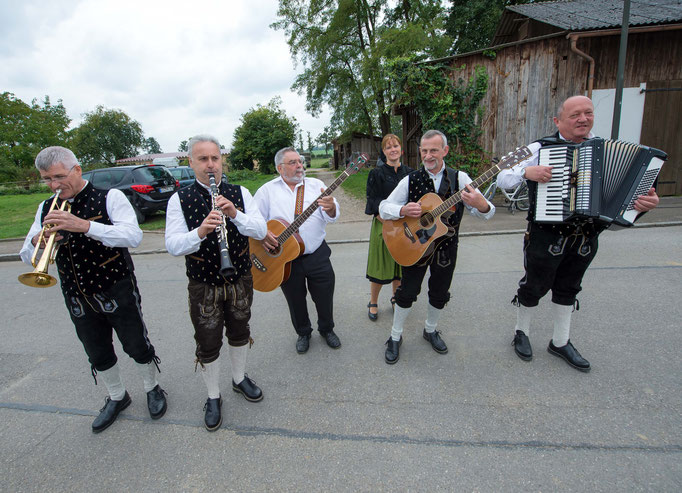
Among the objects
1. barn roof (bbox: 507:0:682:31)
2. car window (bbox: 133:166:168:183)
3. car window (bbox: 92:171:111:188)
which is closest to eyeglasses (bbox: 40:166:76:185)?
car window (bbox: 133:166:168:183)

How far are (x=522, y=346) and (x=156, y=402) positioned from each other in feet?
9.84

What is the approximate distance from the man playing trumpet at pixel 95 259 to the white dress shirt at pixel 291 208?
1.13 m

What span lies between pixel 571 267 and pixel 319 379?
7.29 feet

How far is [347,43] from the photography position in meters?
20.4

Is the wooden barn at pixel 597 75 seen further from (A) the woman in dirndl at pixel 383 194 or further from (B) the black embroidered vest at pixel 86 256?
(B) the black embroidered vest at pixel 86 256

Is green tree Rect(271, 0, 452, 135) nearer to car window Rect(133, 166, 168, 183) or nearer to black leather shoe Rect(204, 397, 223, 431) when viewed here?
car window Rect(133, 166, 168, 183)

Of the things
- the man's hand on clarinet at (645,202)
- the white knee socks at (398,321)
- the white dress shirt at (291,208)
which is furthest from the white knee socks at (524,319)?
the white dress shirt at (291,208)

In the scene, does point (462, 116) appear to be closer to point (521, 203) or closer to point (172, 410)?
point (521, 203)

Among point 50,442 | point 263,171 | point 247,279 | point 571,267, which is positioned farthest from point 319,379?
point 263,171

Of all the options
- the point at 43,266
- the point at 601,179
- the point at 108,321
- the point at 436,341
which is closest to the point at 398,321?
the point at 436,341

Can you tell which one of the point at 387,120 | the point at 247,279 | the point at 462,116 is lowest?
the point at 247,279

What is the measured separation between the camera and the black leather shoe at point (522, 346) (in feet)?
9.71

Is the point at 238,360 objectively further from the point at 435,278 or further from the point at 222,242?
the point at 435,278

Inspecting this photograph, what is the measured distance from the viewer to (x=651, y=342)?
307 centimetres
